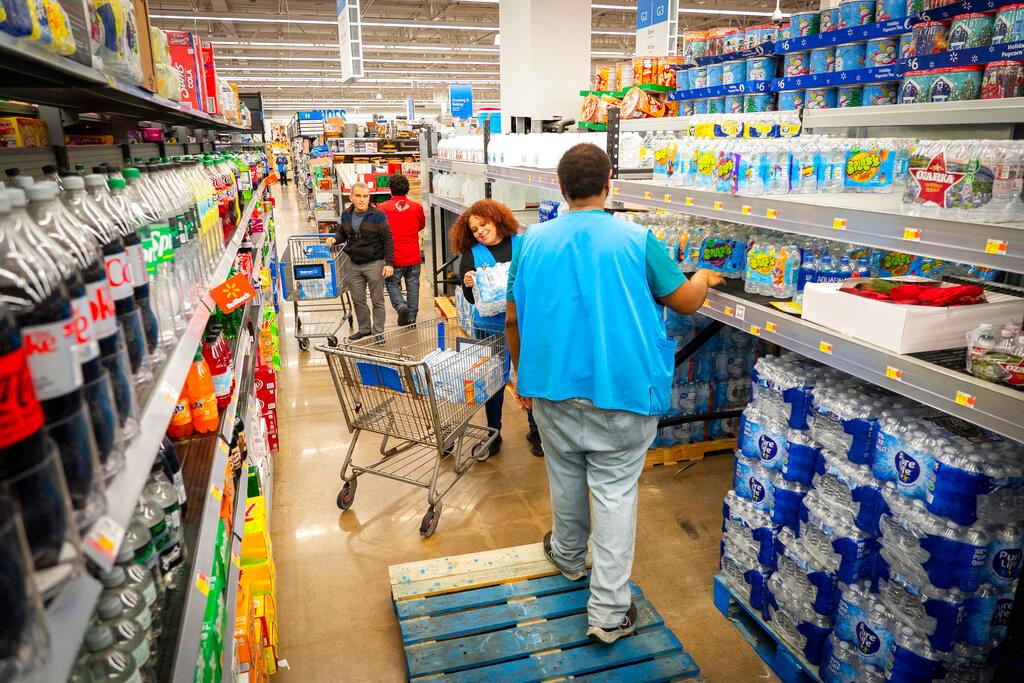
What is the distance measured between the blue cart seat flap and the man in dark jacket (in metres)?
3.21

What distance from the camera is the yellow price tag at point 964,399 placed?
70.1 inches

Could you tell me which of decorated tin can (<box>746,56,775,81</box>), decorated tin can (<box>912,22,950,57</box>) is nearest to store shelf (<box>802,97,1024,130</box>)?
decorated tin can (<box>912,22,950,57</box>)

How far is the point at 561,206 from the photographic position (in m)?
5.16

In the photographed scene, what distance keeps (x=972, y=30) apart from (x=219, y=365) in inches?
141

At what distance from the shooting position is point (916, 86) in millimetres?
3342

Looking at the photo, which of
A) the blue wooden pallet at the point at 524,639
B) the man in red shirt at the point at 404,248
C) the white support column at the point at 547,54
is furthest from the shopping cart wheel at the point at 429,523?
the white support column at the point at 547,54

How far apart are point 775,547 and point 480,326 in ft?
7.40

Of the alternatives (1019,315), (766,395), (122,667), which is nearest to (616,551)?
(766,395)

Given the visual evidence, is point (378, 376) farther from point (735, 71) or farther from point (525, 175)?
point (735, 71)

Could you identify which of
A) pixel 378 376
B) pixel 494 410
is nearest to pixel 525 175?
pixel 494 410

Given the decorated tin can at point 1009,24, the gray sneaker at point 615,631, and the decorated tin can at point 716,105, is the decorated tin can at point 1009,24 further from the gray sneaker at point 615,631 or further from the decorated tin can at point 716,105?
the gray sneaker at point 615,631

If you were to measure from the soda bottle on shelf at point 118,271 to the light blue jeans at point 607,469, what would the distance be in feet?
5.40

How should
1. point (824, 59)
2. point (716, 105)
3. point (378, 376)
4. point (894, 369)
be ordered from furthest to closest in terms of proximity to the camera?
point (716, 105) → point (824, 59) → point (378, 376) → point (894, 369)

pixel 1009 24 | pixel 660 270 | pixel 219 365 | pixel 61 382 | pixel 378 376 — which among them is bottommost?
pixel 378 376
